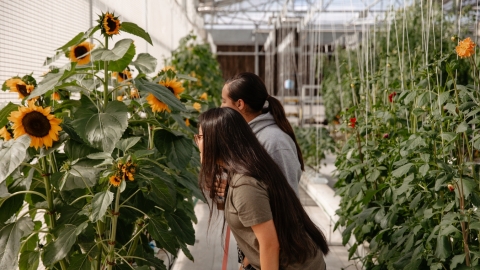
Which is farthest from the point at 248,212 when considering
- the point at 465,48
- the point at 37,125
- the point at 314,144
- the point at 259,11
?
the point at 259,11

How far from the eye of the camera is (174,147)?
70.6 inches

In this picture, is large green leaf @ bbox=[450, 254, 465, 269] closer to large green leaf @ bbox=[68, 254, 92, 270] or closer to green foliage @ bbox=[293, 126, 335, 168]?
large green leaf @ bbox=[68, 254, 92, 270]

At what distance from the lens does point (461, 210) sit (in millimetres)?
1933

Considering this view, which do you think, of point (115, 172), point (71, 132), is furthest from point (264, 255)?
point (71, 132)

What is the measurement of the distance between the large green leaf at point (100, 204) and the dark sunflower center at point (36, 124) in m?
0.23

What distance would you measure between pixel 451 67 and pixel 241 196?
100cm

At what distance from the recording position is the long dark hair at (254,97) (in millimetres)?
2203

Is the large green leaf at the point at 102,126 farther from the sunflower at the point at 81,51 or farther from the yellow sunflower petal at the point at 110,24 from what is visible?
the sunflower at the point at 81,51

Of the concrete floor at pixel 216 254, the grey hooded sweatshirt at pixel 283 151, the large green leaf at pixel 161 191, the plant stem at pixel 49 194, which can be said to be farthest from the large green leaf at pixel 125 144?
the concrete floor at pixel 216 254

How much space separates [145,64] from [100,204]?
1.85 ft

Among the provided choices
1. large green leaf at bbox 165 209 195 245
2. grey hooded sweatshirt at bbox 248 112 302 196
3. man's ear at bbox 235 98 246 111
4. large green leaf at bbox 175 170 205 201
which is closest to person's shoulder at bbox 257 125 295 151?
grey hooded sweatshirt at bbox 248 112 302 196

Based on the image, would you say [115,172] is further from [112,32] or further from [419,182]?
[419,182]

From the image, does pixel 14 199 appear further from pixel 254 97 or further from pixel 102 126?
pixel 254 97

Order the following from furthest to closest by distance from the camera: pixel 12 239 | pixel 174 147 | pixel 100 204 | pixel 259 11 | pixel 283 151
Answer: pixel 259 11 < pixel 283 151 < pixel 174 147 < pixel 12 239 < pixel 100 204
